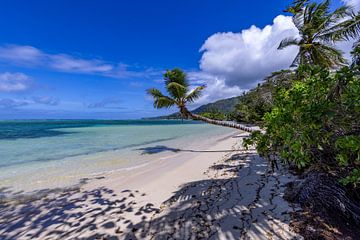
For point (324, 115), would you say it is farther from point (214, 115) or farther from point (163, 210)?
point (214, 115)

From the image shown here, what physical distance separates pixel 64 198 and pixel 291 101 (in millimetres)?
5419

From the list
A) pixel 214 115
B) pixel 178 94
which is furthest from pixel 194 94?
pixel 214 115

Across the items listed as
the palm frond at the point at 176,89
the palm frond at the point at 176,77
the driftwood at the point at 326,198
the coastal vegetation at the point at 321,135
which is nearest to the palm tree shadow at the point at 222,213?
the driftwood at the point at 326,198

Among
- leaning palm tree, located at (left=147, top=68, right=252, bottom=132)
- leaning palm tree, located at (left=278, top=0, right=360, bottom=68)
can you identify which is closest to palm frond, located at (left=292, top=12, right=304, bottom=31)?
leaning palm tree, located at (left=278, top=0, right=360, bottom=68)

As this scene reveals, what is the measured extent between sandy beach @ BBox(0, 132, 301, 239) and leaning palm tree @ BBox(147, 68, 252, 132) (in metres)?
5.96

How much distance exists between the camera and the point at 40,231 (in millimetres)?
3430

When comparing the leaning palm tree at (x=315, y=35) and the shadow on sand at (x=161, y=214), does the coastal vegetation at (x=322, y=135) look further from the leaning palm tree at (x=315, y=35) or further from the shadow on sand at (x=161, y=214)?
the leaning palm tree at (x=315, y=35)

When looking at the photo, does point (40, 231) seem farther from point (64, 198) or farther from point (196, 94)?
point (196, 94)

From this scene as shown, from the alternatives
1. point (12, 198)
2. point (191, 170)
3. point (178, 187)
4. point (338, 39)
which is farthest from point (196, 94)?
point (12, 198)

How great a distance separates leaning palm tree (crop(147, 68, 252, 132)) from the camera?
1160 cm

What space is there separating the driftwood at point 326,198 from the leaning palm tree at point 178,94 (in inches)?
304

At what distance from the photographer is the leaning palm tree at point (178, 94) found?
38.1 feet

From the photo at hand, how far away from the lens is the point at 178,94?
1169cm

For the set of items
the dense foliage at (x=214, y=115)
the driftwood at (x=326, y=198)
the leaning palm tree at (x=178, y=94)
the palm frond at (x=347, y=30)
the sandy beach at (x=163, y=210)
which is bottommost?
the sandy beach at (x=163, y=210)
